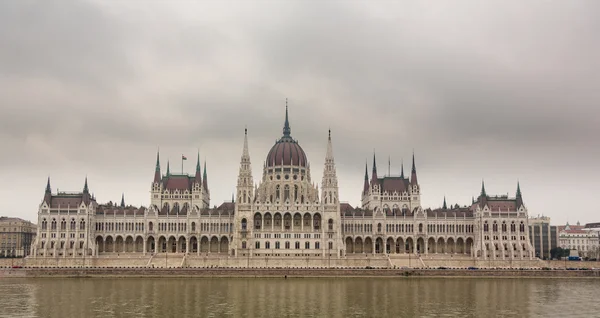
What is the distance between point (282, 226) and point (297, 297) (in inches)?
2104

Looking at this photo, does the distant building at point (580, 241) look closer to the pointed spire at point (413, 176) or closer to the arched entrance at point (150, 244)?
the pointed spire at point (413, 176)

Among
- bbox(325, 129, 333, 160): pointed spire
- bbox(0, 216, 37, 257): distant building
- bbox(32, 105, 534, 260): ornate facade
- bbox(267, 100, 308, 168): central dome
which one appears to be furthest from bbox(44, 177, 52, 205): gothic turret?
bbox(325, 129, 333, 160): pointed spire

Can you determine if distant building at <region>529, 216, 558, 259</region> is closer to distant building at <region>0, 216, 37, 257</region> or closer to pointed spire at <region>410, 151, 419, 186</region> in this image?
pointed spire at <region>410, 151, 419, 186</region>

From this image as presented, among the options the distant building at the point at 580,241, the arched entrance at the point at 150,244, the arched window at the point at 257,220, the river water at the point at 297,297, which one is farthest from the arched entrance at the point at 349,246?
the distant building at the point at 580,241

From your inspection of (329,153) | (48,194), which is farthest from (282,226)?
(48,194)

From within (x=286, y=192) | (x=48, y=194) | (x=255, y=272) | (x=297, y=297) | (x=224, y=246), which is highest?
(x=286, y=192)

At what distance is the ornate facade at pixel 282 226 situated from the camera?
133000mm

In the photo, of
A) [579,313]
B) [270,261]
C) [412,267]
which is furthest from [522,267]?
[579,313]

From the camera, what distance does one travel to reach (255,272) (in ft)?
376

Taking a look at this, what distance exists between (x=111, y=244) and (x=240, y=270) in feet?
129

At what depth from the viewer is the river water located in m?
67.8

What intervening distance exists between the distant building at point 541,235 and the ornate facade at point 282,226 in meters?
27.9

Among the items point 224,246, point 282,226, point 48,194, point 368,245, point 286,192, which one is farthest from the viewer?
point 286,192

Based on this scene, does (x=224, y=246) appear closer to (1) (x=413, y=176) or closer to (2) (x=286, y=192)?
(2) (x=286, y=192)
